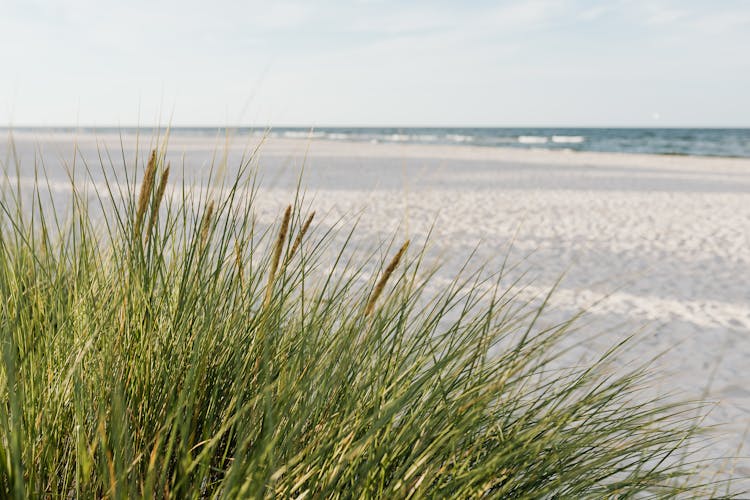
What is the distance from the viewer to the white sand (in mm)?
3664

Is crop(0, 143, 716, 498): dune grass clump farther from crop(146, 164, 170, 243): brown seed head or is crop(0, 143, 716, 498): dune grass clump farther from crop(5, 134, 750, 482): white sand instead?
crop(5, 134, 750, 482): white sand

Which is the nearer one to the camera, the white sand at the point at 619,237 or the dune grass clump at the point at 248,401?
the dune grass clump at the point at 248,401

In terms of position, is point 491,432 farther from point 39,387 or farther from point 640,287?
point 640,287

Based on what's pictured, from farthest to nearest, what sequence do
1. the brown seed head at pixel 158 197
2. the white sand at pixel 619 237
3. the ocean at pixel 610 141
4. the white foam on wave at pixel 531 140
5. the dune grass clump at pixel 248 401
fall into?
1. the white foam on wave at pixel 531 140
2. the ocean at pixel 610 141
3. the white sand at pixel 619 237
4. the brown seed head at pixel 158 197
5. the dune grass clump at pixel 248 401

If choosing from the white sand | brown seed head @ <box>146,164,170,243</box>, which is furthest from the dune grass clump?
the white sand

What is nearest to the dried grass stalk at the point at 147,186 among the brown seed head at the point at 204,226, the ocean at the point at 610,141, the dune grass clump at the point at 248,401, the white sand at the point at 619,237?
the dune grass clump at the point at 248,401

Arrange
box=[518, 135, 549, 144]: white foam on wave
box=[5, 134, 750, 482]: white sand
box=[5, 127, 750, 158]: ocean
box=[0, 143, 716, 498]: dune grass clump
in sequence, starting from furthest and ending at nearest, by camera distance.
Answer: box=[518, 135, 549, 144]: white foam on wave < box=[5, 127, 750, 158]: ocean < box=[5, 134, 750, 482]: white sand < box=[0, 143, 716, 498]: dune grass clump

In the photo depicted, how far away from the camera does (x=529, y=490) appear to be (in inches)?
51.5

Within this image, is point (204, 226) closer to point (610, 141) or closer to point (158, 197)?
point (158, 197)

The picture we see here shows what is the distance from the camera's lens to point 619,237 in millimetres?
7973

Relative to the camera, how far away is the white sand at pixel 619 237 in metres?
3.66

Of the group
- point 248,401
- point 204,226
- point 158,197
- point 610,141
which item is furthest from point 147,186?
point 610,141

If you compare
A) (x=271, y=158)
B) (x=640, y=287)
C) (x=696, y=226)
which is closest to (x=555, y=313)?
(x=640, y=287)

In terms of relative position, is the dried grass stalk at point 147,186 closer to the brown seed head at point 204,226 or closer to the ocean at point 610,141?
the brown seed head at point 204,226
